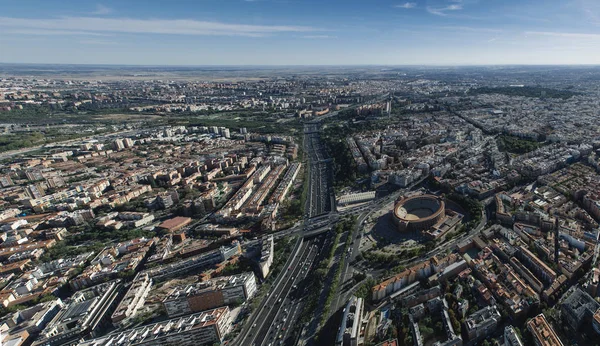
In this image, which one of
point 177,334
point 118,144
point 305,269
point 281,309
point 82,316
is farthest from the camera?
point 118,144

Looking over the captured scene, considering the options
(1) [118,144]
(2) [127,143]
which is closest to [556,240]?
(1) [118,144]

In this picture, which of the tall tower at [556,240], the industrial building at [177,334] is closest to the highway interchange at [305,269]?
the industrial building at [177,334]

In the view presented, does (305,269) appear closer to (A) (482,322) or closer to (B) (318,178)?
(A) (482,322)

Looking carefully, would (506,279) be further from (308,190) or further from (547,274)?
(308,190)

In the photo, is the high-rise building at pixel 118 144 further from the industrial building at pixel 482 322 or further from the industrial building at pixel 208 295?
the industrial building at pixel 482 322

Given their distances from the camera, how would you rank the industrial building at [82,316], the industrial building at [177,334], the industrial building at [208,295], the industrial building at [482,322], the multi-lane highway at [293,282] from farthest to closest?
the industrial building at [208,295]
the industrial building at [82,316]
the multi-lane highway at [293,282]
the industrial building at [177,334]
the industrial building at [482,322]

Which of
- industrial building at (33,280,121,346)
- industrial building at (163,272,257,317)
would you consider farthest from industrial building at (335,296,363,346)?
industrial building at (33,280,121,346)

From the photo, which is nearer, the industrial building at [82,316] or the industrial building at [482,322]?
the industrial building at [482,322]

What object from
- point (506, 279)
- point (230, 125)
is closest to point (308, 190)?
point (506, 279)
